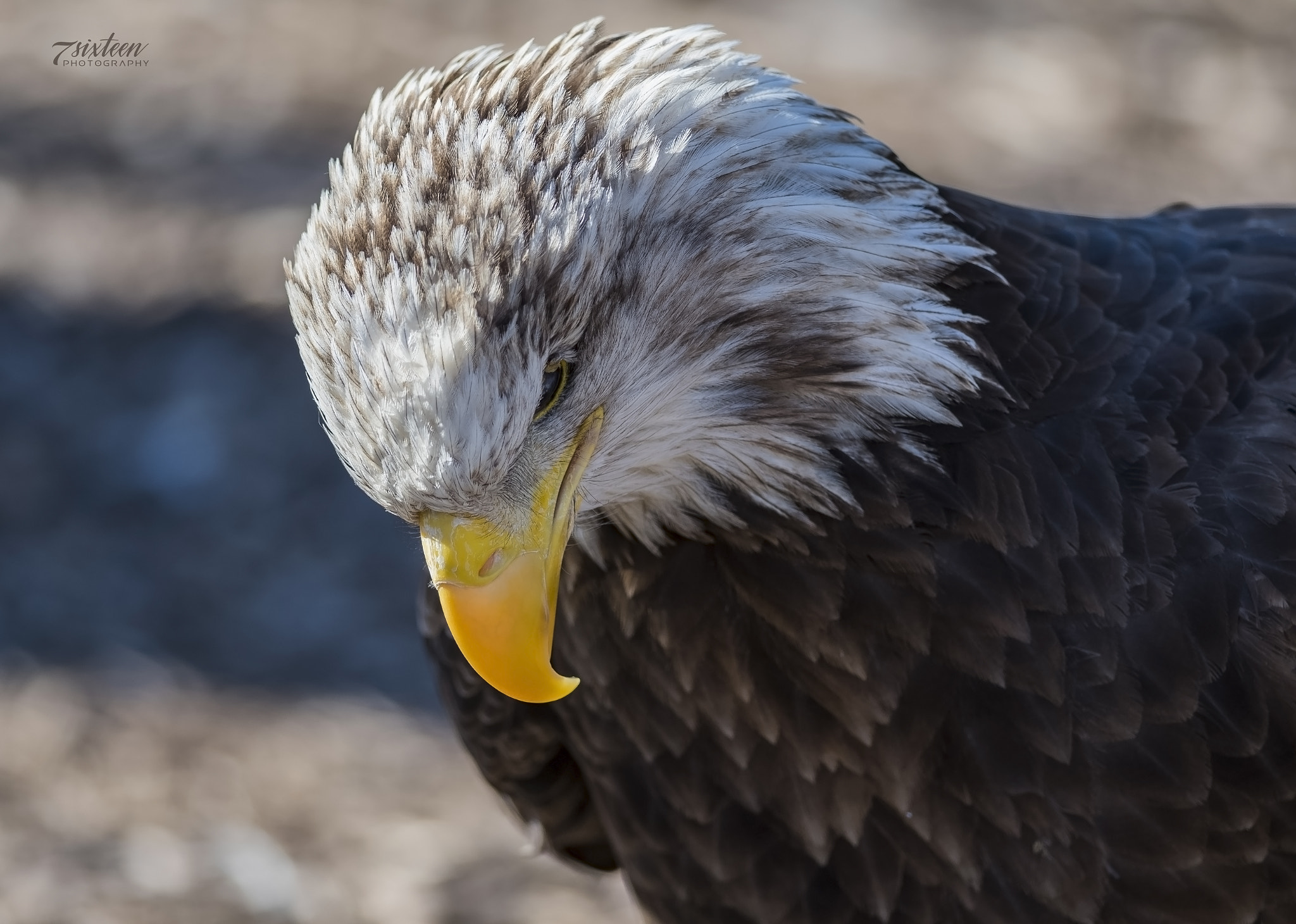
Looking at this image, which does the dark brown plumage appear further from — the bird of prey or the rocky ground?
the rocky ground

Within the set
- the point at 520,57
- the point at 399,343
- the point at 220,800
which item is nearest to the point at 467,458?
the point at 399,343

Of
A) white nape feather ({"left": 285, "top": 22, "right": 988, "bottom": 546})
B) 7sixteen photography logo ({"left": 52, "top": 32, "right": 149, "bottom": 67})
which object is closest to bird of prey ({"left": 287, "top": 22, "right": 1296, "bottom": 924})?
white nape feather ({"left": 285, "top": 22, "right": 988, "bottom": 546})

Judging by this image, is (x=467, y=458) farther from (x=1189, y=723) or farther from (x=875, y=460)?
(x=1189, y=723)

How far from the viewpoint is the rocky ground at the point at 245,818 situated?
3754 millimetres

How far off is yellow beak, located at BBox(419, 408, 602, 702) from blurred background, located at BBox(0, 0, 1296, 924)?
1938mm

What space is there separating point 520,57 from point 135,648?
9.79 ft

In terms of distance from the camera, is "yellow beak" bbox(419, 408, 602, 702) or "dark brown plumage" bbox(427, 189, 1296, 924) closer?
"yellow beak" bbox(419, 408, 602, 702)

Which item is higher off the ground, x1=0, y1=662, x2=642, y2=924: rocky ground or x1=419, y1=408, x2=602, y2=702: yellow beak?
x1=419, y1=408, x2=602, y2=702: yellow beak

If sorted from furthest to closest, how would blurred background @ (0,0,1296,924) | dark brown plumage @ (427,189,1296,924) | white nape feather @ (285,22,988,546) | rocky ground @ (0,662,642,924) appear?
1. blurred background @ (0,0,1296,924)
2. rocky ground @ (0,662,642,924)
3. dark brown plumage @ (427,189,1296,924)
4. white nape feather @ (285,22,988,546)

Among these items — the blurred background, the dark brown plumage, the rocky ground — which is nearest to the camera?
the dark brown plumage

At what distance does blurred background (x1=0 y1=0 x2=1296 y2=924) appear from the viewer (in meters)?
3.89

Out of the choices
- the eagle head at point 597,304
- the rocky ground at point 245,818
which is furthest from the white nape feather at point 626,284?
the rocky ground at point 245,818

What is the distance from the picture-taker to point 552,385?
1882 mm

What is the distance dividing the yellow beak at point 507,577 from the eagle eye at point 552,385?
0.07 metres
